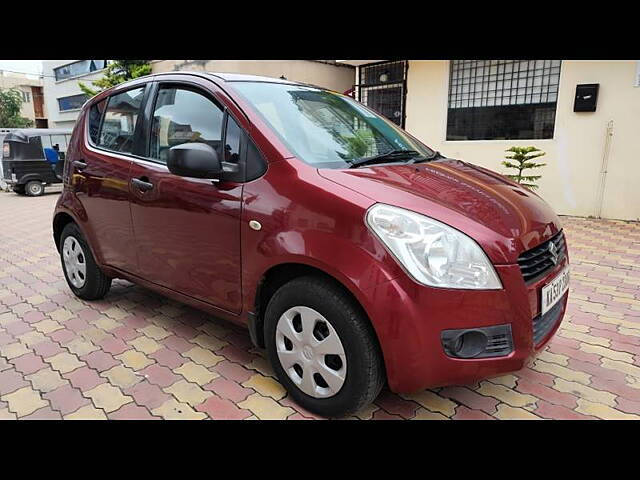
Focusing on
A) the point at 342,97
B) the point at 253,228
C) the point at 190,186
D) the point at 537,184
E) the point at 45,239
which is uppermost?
the point at 342,97

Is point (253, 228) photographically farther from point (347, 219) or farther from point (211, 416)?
point (211, 416)

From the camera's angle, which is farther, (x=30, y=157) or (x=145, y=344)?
(x=30, y=157)

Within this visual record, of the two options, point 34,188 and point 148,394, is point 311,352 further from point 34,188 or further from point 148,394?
point 34,188

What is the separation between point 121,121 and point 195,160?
134cm

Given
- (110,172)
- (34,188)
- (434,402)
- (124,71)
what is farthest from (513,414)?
(124,71)

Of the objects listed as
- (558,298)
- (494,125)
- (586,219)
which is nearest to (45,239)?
(558,298)

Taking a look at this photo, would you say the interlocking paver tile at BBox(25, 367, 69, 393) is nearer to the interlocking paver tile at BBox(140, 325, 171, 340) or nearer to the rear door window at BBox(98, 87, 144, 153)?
the interlocking paver tile at BBox(140, 325, 171, 340)

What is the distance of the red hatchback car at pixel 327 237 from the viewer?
1831 millimetres

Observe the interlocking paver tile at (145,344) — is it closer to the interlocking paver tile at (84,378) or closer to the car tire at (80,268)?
the interlocking paver tile at (84,378)

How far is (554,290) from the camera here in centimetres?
214

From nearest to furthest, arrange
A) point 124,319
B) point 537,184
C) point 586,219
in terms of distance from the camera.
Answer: point 124,319, point 586,219, point 537,184

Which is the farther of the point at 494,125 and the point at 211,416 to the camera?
the point at 494,125

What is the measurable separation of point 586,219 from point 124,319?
6.71 meters
